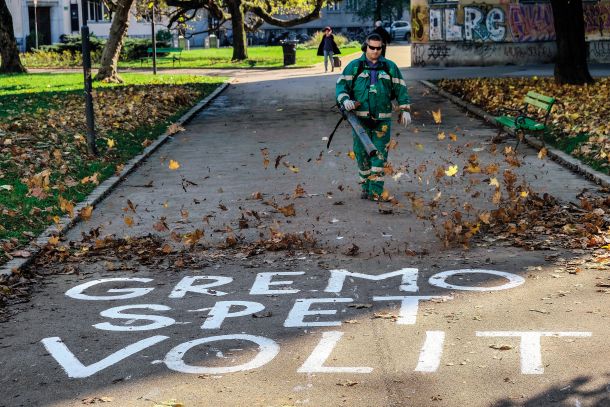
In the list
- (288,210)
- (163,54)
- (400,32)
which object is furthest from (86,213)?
(400,32)

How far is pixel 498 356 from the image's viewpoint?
22.2 ft

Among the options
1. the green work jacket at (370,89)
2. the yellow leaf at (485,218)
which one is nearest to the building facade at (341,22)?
the green work jacket at (370,89)

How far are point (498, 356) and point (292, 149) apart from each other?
11.0 m

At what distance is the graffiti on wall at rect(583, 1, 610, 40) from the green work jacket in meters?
27.2

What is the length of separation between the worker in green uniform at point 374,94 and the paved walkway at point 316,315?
24.0 inches

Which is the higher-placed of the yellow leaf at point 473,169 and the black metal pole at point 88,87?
the black metal pole at point 88,87

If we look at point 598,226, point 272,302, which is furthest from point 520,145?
point 272,302

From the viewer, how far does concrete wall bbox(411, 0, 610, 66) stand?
38.0m

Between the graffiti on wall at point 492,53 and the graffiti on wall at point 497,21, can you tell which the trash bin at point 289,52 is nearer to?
the graffiti on wall at point 497,21

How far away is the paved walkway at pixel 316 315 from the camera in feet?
20.8

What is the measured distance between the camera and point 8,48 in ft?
126

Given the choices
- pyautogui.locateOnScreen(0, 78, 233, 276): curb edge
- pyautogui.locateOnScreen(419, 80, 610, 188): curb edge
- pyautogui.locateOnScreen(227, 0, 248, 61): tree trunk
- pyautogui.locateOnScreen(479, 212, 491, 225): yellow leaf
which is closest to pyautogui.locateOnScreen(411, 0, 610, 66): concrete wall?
pyautogui.locateOnScreen(227, 0, 248, 61): tree trunk

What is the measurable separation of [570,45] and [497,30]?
1184 cm

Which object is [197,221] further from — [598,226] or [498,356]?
[498,356]
